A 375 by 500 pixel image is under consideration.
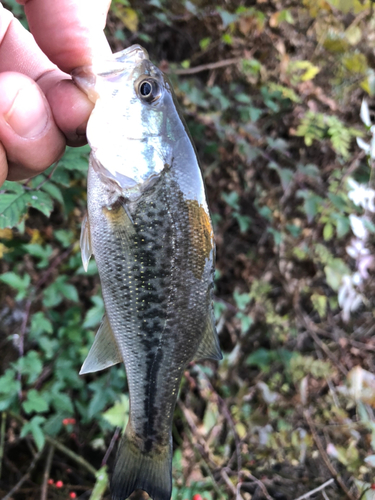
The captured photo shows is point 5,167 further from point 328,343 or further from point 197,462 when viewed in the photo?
point 328,343

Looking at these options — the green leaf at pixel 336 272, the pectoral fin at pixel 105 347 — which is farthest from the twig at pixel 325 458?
the pectoral fin at pixel 105 347

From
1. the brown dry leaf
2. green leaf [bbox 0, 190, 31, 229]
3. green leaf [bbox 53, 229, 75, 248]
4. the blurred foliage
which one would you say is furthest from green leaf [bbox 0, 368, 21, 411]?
the brown dry leaf

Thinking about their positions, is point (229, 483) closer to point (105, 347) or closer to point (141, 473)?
point (141, 473)

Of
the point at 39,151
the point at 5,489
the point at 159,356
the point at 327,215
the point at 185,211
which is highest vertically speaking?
the point at 39,151

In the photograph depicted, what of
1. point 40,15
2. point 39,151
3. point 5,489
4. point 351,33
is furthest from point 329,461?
point 351,33

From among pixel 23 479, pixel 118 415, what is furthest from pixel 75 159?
pixel 23 479

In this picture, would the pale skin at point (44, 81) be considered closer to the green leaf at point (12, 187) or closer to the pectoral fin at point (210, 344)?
the green leaf at point (12, 187)
